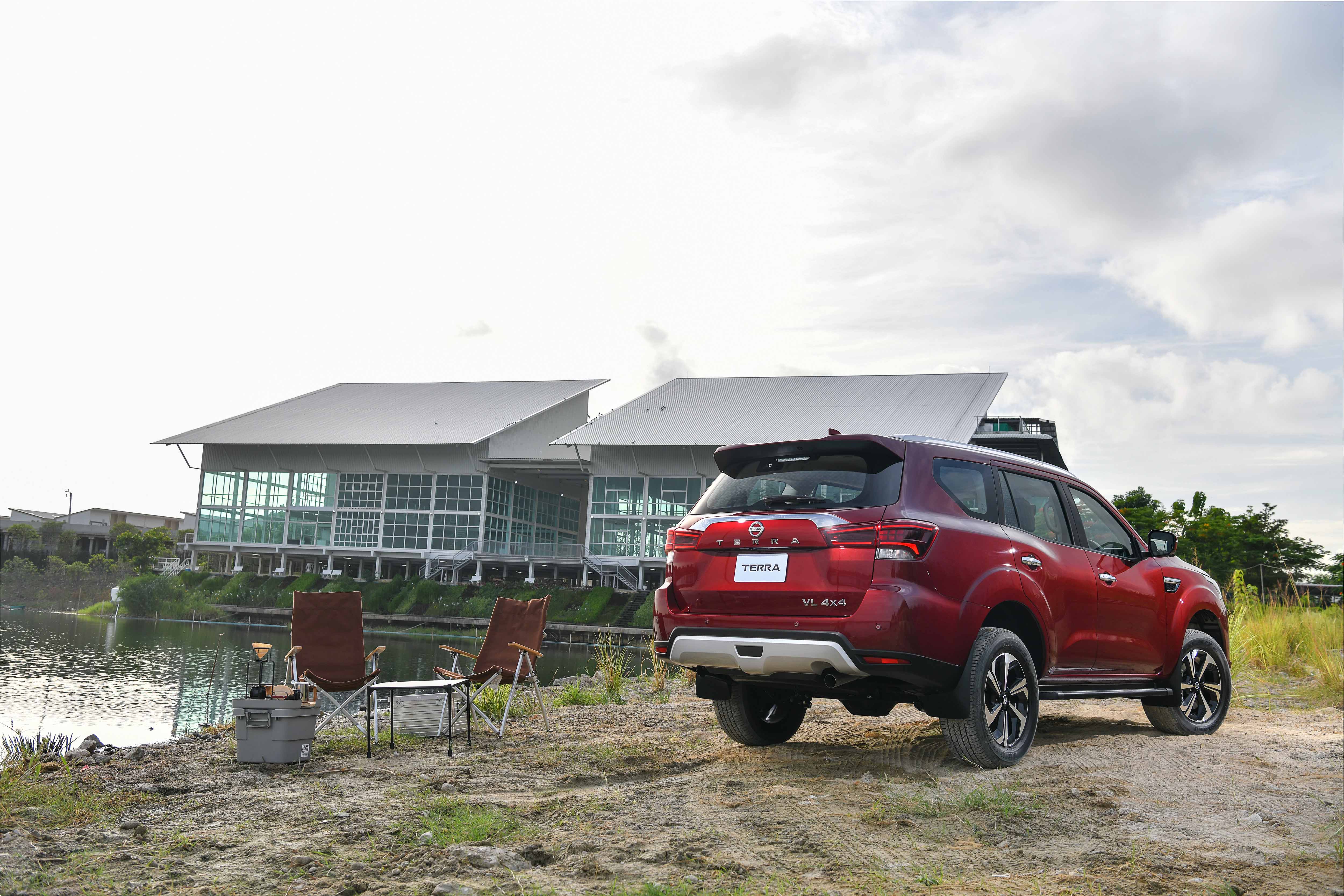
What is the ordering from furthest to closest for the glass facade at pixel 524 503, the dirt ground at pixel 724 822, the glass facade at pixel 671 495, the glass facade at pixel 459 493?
1. the glass facade at pixel 524 503
2. the glass facade at pixel 459 493
3. the glass facade at pixel 671 495
4. the dirt ground at pixel 724 822

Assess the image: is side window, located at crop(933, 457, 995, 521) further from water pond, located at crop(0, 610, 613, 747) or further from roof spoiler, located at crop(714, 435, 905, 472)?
water pond, located at crop(0, 610, 613, 747)

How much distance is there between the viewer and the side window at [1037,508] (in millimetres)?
6039

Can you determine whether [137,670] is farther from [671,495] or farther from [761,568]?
[671,495]

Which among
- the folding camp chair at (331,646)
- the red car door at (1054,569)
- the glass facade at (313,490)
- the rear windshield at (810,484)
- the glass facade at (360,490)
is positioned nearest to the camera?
the rear windshield at (810,484)

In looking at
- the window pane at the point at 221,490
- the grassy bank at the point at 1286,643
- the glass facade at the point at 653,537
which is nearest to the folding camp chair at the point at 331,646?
the grassy bank at the point at 1286,643

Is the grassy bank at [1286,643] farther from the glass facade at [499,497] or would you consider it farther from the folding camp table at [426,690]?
the glass facade at [499,497]

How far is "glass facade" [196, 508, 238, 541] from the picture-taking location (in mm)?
56625

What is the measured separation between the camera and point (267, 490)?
5653 centimetres

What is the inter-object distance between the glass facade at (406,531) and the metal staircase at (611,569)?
962cm

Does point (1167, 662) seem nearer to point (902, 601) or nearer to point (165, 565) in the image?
point (902, 601)

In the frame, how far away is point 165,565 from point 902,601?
59224mm

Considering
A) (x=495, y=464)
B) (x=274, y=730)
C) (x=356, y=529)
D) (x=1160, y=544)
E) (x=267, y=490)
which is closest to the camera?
(x=274, y=730)

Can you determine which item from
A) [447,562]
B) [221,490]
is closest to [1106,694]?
[447,562]

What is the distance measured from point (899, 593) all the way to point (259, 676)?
434cm
